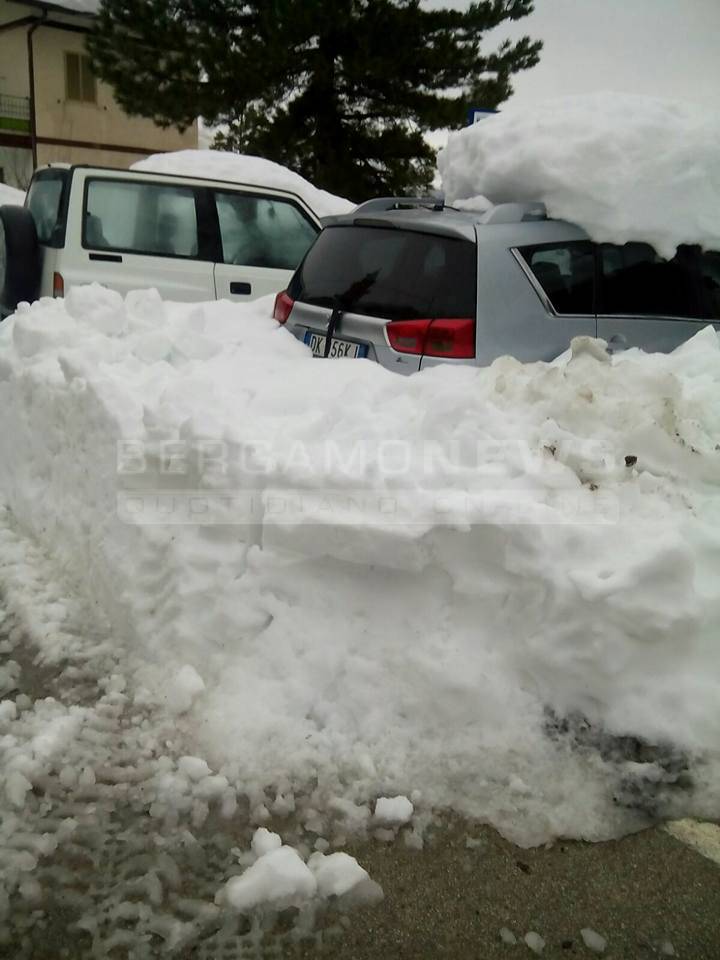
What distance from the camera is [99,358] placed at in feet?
15.4

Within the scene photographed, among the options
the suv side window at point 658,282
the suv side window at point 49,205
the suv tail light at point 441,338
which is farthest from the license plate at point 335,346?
the suv side window at point 49,205

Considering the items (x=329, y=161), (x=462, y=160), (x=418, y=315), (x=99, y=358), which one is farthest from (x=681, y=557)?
(x=329, y=161)

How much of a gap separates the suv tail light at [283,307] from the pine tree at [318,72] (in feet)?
44.1

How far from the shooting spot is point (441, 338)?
4309 mm

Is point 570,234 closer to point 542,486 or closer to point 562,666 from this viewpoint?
point 542,486

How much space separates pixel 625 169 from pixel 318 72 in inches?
579

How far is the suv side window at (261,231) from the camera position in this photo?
26.0 ft

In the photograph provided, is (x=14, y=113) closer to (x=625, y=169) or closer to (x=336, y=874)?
(x=625, y=169)

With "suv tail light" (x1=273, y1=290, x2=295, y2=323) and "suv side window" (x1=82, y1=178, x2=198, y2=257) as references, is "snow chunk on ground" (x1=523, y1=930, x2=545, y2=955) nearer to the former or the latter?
"suv tail light" (x1=273, y1=290, x2=295, y2=323)

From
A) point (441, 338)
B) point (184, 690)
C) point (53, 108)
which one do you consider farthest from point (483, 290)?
point (53, 108)

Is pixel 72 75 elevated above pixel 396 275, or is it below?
above

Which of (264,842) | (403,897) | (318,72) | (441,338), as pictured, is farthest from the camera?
(318,72)

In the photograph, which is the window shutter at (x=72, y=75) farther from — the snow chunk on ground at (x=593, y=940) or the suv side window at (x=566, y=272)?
the snow chunk on ground at (x=593, y=940)

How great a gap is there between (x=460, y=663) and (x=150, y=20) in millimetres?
19448
